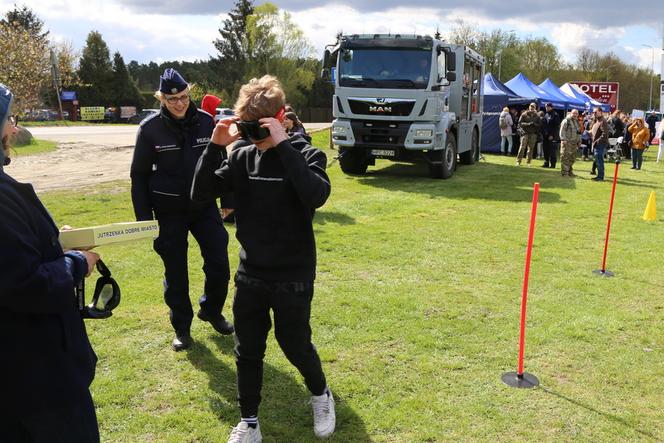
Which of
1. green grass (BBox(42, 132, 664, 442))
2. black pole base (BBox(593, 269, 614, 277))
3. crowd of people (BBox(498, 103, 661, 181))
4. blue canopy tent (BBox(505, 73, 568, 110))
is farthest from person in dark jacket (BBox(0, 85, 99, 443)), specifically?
blue canopy tent (BBox(505, 73, 568, 110))

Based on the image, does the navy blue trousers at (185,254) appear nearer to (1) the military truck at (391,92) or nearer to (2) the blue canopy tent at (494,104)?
(1) the military truck at (391,92)

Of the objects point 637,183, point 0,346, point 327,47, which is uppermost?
point 327,47

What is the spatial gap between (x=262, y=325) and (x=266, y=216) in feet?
1.96

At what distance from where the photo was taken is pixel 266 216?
280 centimetres

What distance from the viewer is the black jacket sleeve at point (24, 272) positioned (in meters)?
1.69

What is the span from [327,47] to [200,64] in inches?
2329

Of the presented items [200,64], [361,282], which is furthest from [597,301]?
[200,64]

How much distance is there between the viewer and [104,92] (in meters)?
55.7

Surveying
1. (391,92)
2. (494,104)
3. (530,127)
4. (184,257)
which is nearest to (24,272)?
(184,257)

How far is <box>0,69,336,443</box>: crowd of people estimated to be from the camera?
1811 mm

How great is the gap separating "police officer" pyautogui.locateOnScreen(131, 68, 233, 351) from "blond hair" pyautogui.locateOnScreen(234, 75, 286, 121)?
1378 mm

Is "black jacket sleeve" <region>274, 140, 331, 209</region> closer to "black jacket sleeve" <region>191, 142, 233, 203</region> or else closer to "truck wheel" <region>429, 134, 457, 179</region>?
"black jacket sleeve" <region>191, 142, 233, 203</region>

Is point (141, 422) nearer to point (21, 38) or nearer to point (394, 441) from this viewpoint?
point (394, 441)

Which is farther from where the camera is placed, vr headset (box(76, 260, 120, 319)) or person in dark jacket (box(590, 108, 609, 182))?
person in dark jacket (box(590, 108, 609, 182))
